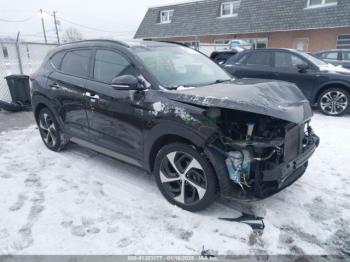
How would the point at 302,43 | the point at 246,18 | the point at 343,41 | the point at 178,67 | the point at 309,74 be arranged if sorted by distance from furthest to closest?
the point at 246,18, the point at 302,43, the point at 343,41, the point at 309,74, the point at 178,67

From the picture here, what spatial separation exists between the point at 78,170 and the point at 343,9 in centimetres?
1892

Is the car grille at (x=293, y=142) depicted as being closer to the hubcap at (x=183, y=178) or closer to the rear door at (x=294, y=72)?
the hubcap at (x=183, y=178)

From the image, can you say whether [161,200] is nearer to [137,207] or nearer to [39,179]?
[137,207]

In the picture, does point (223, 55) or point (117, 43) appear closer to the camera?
point (117, 43)

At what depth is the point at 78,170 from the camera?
4367 millimetres

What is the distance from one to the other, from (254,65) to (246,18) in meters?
14.7

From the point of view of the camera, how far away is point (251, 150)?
280 centimetres

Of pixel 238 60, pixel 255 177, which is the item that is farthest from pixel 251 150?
pixel 238 60

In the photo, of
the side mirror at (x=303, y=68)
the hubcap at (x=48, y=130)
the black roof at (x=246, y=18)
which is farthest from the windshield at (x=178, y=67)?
the black roof at (x=246, y=18)

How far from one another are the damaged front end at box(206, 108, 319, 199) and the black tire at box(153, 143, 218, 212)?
16 cm

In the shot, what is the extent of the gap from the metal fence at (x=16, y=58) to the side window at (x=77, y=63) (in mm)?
5616

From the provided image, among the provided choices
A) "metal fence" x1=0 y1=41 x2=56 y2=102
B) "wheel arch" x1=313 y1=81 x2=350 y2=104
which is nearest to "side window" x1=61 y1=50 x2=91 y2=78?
"metal fence" x1=0 y1=41 x2=56 y2=102

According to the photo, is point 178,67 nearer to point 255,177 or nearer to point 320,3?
point 255,177

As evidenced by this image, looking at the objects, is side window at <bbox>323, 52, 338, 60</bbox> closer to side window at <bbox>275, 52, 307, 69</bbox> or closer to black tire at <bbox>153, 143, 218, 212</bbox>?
side window at <bbox>275, 52, 307, 69</bbox>
